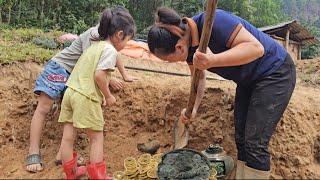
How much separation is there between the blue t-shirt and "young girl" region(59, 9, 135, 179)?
63 cm

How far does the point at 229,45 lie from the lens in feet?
8.02

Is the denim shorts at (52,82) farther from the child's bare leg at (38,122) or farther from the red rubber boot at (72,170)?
the red rubber boot at (72,170)

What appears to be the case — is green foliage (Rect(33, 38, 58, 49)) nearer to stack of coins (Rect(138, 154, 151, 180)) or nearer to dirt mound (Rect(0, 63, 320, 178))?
dirt mound (Rect(0, 63, 320, 178))

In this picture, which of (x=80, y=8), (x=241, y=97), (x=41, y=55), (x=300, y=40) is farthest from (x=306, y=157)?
(x=300, y=40)

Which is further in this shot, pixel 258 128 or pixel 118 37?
pixel 118 37

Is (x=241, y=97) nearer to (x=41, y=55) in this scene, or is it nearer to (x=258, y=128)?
(x=258, y=128)

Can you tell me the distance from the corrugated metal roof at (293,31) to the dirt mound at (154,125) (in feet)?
37.9

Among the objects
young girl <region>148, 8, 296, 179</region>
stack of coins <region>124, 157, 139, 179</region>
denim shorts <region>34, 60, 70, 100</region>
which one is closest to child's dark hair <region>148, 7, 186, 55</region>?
young girl <region>148, 8, 296, 179</region>

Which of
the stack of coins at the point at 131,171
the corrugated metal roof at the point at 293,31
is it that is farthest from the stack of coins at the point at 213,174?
the corrugated metal roof at the point at 293,31

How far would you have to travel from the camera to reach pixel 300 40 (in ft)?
55.7

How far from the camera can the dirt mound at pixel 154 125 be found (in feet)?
11.9

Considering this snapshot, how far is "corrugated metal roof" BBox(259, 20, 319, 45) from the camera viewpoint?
1534cm

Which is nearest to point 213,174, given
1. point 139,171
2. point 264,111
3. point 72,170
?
point 139,171

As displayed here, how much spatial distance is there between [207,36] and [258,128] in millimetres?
681
